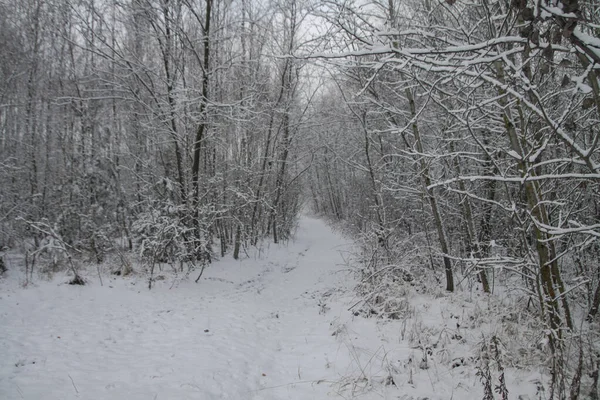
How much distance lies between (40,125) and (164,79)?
26.0 feet

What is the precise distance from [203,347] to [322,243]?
38.2ft

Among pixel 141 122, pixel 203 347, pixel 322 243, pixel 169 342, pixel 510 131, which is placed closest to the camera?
pixel 510 131

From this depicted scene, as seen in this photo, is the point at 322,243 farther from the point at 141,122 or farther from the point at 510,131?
the point at 510,131

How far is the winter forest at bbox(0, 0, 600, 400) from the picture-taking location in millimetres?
2990

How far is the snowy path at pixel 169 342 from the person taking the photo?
344cm

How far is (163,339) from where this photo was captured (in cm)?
475

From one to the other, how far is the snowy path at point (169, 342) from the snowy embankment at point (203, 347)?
0.02 meters

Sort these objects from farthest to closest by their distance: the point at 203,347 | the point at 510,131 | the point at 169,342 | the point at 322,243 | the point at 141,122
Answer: the point at 322,243 < the point at 141,122 < the point at 169,342 < the point at 203,347 < the point at 510,131

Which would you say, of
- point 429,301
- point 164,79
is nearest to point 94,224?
point 164,79

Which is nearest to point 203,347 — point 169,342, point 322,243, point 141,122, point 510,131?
point 169,342

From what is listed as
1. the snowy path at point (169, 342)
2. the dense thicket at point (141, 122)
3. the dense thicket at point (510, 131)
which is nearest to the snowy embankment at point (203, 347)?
the snowy path at point (169, 342)

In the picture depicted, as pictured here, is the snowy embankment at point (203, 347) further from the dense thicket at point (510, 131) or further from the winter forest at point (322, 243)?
the dense thicket at point (510, 131)

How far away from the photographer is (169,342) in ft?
15.3

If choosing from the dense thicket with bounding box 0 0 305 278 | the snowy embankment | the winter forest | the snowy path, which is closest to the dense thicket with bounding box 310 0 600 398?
the winter forest
